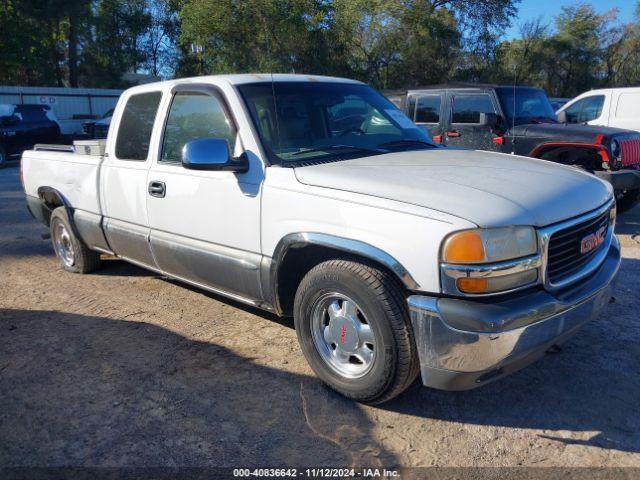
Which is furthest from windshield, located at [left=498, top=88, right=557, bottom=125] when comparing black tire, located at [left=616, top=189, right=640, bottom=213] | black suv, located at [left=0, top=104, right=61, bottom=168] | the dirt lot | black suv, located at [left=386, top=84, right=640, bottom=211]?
black suv, located at [left=0, top=104, right=61, bottom=168]

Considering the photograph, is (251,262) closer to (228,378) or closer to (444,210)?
(228,378)

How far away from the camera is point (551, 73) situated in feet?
106

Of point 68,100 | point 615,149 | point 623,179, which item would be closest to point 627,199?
point 615,149

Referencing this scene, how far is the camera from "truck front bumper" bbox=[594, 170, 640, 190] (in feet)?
22.2

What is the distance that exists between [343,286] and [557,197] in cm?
123

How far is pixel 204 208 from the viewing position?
12.6ft

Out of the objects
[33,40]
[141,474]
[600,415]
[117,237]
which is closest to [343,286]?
[141,474]

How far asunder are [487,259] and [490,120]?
19.3 ft

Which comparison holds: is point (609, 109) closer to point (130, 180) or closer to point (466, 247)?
point (130, 180)

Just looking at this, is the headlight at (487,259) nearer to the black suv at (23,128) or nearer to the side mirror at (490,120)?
the side mirror at (490,120)

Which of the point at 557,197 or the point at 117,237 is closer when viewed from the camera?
the point at 557,197

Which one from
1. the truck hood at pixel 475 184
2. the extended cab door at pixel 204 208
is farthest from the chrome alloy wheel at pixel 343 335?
the truck hood at pixel 475 184

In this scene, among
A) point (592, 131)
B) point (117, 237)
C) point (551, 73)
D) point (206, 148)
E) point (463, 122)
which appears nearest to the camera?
point (206, 148)

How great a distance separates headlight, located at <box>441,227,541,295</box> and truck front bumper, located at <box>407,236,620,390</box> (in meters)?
0.08
